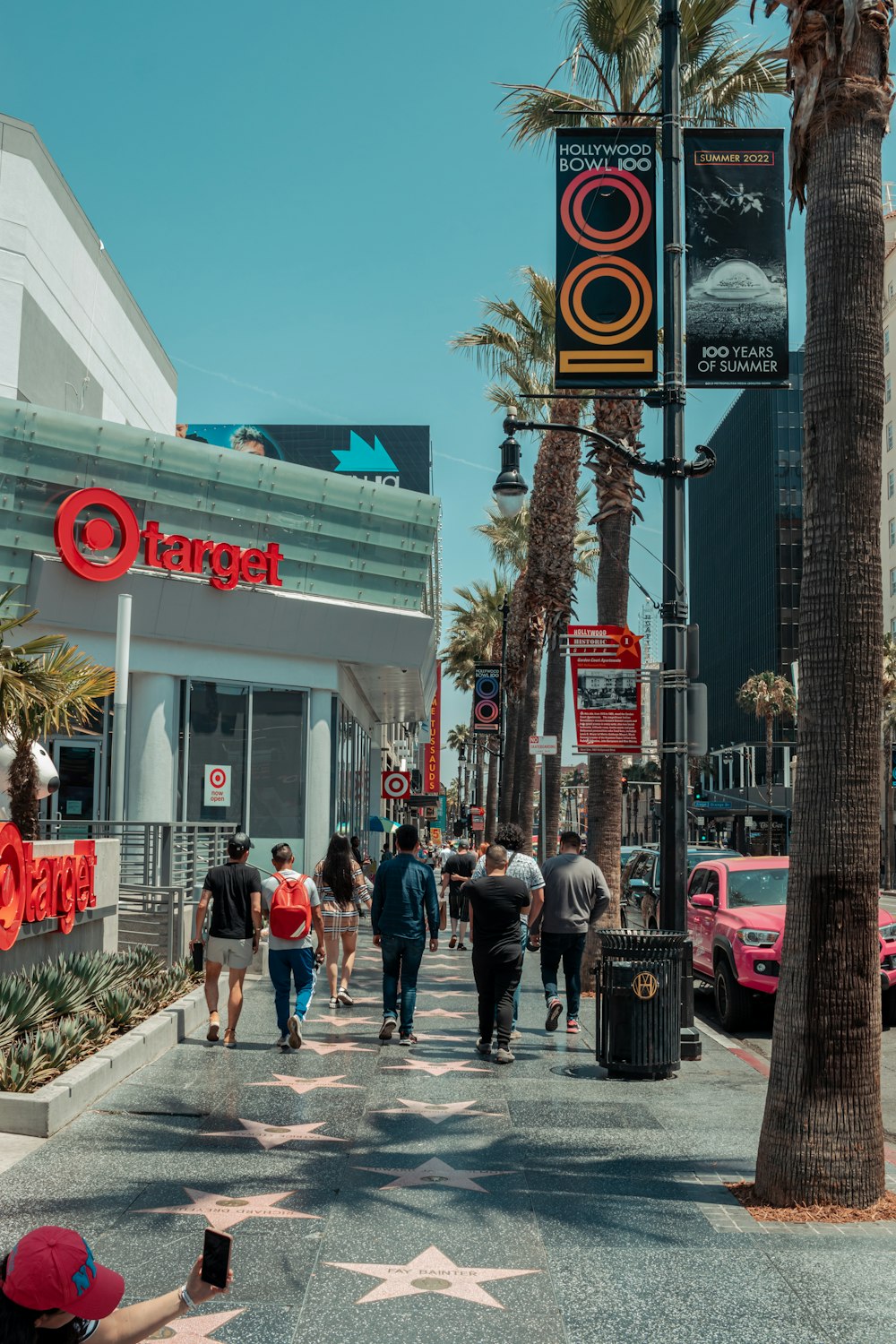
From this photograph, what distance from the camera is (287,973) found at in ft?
37.8

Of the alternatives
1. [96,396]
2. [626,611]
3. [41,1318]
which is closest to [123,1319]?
[41,1318]

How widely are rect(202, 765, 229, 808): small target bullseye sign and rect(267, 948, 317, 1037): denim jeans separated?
15146 mm

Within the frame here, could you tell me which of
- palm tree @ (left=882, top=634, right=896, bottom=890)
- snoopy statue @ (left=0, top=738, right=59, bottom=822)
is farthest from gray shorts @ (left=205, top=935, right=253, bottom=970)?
palm tree @ (left=882, top=634, right=896, bottom=890)

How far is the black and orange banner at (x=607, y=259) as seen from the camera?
1152 centimetres

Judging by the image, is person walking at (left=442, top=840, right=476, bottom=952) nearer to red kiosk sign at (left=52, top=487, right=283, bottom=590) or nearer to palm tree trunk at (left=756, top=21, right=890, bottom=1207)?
red kiosk sign at (left=52, top=487, right=283, bottom=590)

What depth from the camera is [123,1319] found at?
298 cm

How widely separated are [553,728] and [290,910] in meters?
22.0

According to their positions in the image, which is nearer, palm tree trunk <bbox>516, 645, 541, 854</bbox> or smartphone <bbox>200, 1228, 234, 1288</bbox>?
smartphone <bbox>200, 1228, 234, 1288</bbox>

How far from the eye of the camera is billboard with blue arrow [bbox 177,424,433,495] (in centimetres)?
8281

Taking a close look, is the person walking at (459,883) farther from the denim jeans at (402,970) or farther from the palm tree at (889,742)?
the palm tree at (889,742)

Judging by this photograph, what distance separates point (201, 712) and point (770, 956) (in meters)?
15.5

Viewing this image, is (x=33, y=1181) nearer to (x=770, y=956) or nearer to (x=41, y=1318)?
(x=41, y=1318)

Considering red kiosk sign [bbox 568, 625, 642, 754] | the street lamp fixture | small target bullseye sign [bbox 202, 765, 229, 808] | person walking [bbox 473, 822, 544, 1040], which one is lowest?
person walking [bbox 473, 822, 544, 1040]

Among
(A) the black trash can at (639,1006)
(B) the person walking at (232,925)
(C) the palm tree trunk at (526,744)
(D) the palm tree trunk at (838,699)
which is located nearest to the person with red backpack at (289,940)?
(B) the person walking at (232,925)
